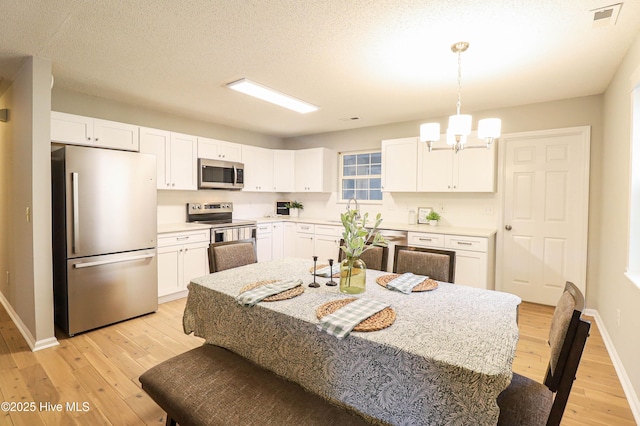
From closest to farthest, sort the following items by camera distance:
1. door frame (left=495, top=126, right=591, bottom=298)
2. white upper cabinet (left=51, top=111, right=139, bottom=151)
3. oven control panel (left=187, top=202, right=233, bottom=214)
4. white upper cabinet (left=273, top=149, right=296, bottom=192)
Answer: white upper cabinet (left=51, top=111, right=139, bottom=151) → door frame (left=495, top=126, right=591, bottom=298) → oven control panel (left=187, top=202, right=233, bottom=214) → white upper cabinet (left=273, top=149, right=296, bottom=192)

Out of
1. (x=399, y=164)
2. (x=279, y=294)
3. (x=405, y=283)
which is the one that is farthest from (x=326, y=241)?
(x=279, y=294)

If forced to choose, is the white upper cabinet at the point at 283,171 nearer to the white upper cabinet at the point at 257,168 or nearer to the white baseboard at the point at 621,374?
the white upper cabinet at the point at 257,168

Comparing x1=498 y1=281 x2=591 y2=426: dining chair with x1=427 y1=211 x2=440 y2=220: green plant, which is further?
x1=427 y1=211 x2=440 y2=220: green plant

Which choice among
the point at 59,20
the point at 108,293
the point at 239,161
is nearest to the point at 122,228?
the point at 108,293

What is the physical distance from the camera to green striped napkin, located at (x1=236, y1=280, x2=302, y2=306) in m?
1.71

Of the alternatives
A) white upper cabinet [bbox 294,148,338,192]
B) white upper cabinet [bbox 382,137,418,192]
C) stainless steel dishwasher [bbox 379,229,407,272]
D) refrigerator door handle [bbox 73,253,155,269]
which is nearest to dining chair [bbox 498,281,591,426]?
stainless steel dishwasher [bbox 379,229,407,272]

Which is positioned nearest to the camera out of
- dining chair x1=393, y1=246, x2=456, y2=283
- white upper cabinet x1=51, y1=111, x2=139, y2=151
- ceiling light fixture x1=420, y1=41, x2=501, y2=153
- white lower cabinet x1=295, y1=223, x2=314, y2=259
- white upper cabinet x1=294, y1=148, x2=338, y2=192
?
ceiling light fixture x1=420, y1=41, x2=501, y2=153

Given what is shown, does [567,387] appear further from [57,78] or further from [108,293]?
[57,78]

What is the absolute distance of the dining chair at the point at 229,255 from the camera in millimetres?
2537

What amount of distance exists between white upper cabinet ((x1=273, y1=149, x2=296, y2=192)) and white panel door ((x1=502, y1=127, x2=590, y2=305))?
3.25m

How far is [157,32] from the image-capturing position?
2.25m

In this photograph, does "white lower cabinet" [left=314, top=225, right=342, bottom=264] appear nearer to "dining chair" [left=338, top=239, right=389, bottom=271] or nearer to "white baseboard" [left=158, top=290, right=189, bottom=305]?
"white baseboard" [left=158, top=290, right=189, bottom=305]

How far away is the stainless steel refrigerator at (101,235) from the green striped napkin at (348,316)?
264 centimetres

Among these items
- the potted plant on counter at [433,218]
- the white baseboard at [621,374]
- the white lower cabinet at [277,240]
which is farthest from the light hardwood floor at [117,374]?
the white lower cabinet at [277,240]
